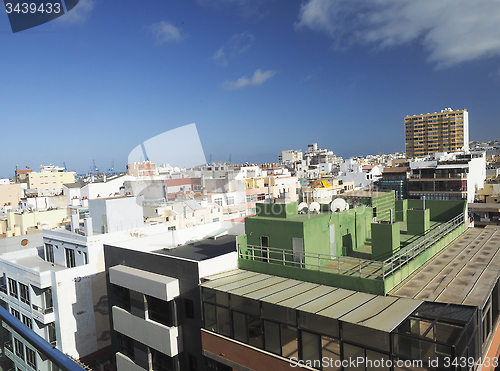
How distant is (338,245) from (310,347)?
653cm

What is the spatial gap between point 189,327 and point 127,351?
499 centimetres

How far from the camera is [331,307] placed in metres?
9.71

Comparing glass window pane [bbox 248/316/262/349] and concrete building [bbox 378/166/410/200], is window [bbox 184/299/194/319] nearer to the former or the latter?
glass window pane [bbox 248/316/262/349]

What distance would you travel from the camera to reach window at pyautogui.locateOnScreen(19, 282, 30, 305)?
21550 mm

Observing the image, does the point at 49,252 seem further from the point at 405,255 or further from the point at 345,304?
the point at 405,255

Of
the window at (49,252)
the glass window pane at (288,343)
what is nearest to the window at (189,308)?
the glass window pane at (288,343)

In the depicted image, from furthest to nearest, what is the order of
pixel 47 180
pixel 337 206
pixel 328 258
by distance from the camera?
pixel 47 180 → pixel 337 206 → pixel 328 258

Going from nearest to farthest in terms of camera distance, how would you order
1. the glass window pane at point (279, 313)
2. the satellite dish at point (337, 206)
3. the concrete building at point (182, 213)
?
the glass window pane at point (279, 313)
the satellite dish at point (337, 206)
the concrete building at point (182, 213)

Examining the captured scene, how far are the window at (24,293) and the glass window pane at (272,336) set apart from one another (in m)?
17.4

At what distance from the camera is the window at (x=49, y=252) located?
→ 24.4m

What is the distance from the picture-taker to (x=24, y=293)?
22.0m

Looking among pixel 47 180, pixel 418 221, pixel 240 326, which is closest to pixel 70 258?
pixel 240 326

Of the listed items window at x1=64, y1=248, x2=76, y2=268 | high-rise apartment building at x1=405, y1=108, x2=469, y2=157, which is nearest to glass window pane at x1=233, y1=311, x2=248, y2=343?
window at x1=64, y1=248, x2=76, y2=268

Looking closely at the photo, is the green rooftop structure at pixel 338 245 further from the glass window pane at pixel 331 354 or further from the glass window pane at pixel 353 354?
the glass window pane at pixel 353 354
